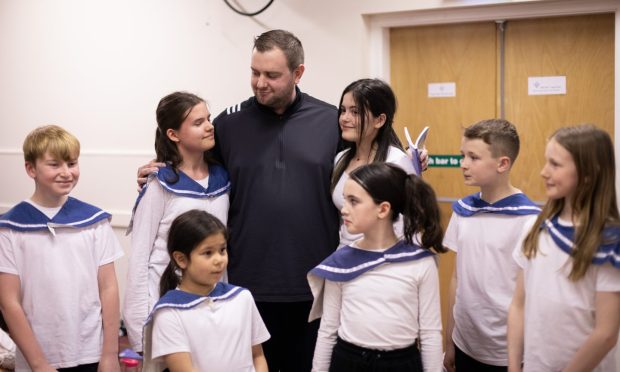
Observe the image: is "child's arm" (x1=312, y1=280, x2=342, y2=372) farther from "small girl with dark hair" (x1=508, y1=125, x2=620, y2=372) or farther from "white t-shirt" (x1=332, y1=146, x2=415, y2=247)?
"small girl with dark hair" (x1=508, y1=125, x2=620, y2=372)

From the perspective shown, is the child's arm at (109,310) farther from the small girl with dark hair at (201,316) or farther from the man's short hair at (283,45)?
the man's short hair at (283,45)

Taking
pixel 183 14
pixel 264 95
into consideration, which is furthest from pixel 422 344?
pixel 183 14

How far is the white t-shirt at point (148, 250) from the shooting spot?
2.39 metres

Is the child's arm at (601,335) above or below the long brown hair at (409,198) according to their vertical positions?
below

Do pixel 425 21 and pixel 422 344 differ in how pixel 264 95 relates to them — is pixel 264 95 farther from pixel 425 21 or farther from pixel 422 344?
pixel 425 21

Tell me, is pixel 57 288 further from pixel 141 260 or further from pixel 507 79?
pixel 507 79

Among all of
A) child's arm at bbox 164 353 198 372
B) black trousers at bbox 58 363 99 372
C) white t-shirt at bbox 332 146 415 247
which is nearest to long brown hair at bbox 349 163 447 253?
white t-shirt at bbox 332 146 415 247

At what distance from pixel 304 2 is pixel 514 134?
1.92 m

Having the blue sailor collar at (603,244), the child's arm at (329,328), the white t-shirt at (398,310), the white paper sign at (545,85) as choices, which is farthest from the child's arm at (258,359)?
the white paper sign at (545,85)

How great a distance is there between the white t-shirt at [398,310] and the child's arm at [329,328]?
0.07 metres

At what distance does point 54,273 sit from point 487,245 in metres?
1.38

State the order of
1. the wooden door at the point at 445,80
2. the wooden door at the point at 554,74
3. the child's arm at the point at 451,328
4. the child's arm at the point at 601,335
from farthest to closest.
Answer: the wooden door at the point at 445,80
the wooden door at the point at 554,74
the child's arm at the point at 451,328
the child's arm at the point at 601,335

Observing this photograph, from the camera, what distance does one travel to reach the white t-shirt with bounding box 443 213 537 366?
231 cm

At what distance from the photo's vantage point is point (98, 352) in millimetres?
2402
